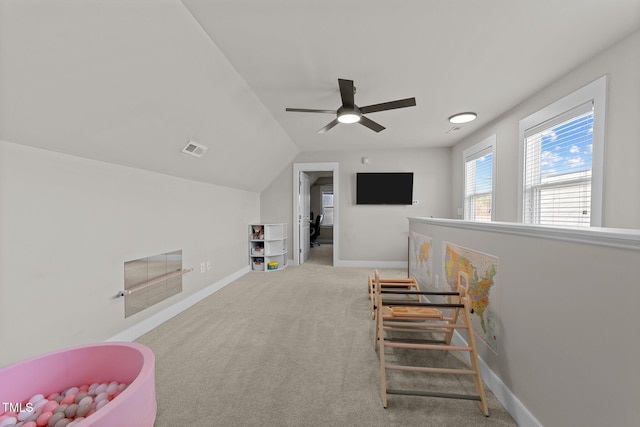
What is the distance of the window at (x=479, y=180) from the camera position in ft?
11.6

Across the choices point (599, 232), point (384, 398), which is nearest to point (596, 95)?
point (599, 232)

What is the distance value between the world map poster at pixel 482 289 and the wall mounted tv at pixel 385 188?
2894 mm

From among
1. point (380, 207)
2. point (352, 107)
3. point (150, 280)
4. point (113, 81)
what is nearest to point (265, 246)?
point (150, 280)

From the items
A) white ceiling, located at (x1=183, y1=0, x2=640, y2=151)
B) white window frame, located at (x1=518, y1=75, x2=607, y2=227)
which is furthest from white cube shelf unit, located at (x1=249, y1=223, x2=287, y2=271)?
white window frame, located at (x1=518, y1=75, x2=607, y2=227)

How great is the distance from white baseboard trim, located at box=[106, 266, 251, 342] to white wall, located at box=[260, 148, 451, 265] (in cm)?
215

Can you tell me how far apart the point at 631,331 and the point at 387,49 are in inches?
80.7

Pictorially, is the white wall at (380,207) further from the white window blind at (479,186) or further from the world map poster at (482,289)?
the world map poster at (482,289)

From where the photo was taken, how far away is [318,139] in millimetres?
4211

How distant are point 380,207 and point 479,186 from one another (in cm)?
176

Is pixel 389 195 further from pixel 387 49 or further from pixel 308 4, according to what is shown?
pixel 308 4

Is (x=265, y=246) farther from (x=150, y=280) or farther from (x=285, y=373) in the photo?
(x=285, y=373)

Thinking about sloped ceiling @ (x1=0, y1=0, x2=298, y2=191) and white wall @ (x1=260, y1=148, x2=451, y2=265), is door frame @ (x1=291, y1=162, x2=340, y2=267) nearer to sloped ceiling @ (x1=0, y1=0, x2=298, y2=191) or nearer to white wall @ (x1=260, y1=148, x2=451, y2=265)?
white wall @ (x1=260, y1=148, x2=451, y2=265)

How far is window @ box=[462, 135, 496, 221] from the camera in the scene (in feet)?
11.6

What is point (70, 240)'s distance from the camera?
67.9 inches
